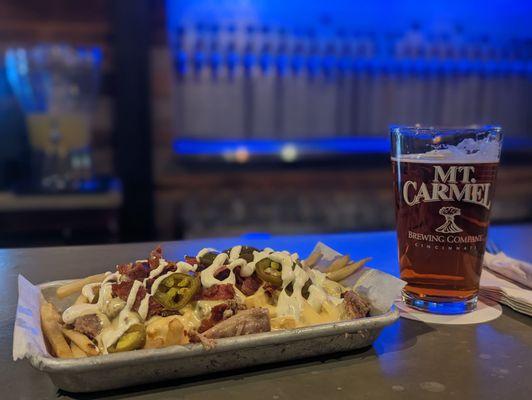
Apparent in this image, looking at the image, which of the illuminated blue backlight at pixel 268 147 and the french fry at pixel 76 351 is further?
the illuminated blue backlight at pixel 268 147

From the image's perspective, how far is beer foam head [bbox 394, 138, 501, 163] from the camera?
0.85 meters

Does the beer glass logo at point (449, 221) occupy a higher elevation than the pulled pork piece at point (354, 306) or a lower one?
higher

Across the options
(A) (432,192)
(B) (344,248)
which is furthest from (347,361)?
(B) (344,248)

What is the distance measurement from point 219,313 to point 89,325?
0.16 m

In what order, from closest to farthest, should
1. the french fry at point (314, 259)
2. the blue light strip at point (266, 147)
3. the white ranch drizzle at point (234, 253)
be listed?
the white ranch drizzle at point (234, 253) < the french fry at point (314, 259) < the blue light strip at point (266, 147)

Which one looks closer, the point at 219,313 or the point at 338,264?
the point at 219,313

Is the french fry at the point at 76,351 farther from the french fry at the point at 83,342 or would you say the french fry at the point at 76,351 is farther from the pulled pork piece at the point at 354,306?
the pulled pork piece at the point at 354,306

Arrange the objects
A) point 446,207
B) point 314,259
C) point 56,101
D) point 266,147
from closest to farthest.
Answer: point 446,207, point 314,259, point 56,101, point 266,147

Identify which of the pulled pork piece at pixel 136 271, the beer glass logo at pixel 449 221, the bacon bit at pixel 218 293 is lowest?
the bacon bit at pixel 218 293

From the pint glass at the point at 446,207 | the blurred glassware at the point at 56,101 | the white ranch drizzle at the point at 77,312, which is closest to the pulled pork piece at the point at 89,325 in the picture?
the white ranch drizzle at the point at 77,312

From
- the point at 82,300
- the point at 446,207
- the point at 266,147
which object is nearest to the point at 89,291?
the point at 82,300

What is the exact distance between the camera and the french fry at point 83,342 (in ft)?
2.19

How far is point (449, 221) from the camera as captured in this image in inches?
33.9

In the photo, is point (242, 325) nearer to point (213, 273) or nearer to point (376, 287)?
point (213, 273)
